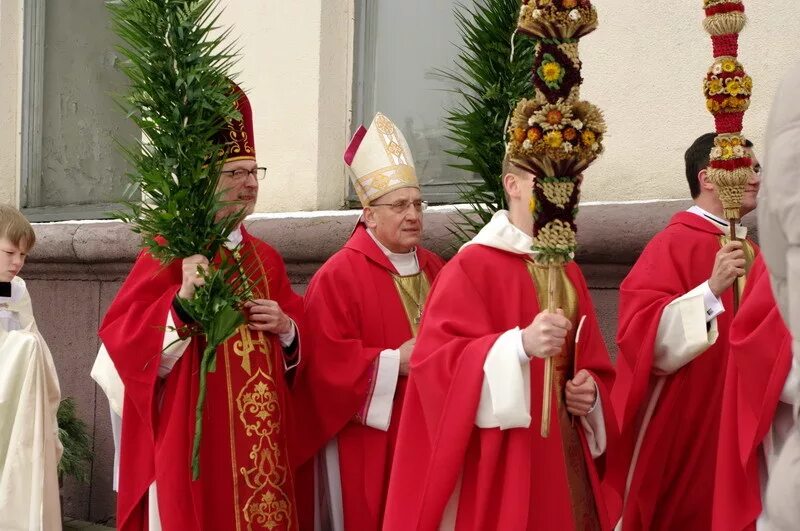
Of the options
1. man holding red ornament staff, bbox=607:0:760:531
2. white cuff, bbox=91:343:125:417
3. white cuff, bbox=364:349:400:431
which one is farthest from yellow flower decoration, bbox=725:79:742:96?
white cuff, bbox=91:343:125:417

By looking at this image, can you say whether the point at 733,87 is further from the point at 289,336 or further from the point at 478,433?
the point at 289,336

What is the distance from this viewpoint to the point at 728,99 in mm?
4301

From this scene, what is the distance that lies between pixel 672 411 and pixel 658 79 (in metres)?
1.68

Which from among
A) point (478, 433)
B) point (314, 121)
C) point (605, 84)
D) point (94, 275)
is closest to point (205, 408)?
point (478, 433)

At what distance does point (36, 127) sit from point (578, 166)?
23.6ft

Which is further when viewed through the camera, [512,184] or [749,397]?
[512,184]

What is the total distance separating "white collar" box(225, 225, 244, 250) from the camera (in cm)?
512

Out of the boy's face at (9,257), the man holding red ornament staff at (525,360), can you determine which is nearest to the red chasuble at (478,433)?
the man holding red ornament staff at (525,360)

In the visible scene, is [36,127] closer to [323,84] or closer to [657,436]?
[323,84]

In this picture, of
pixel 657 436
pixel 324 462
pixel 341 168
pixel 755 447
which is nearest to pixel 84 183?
pixel 341 168

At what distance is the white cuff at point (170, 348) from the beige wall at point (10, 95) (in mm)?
5363

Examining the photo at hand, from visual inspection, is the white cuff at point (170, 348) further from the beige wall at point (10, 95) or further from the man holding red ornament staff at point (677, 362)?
the beige wall at point (10, 95)

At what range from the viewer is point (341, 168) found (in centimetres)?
753

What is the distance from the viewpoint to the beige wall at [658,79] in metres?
5.34
